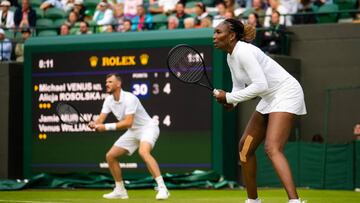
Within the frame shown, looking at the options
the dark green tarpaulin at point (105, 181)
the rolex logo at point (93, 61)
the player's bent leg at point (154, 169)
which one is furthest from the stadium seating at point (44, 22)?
the player's bent leg at point (154, 169)

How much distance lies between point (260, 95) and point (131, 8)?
510 inches

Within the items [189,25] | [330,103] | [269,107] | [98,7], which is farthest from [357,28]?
[269,107]

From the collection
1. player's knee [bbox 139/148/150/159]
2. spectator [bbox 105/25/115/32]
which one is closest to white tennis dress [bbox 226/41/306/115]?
player's knee [bbox 139/148/150/159]

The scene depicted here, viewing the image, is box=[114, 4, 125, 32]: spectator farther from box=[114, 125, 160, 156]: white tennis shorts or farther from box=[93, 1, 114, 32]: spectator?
box=[114, 125, 160, 156]: white tennis shorts

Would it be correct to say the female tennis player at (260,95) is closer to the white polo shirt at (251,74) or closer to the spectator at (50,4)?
the white polo shirt at (251,74)

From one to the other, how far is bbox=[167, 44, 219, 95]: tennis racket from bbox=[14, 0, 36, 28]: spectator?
41.6ft

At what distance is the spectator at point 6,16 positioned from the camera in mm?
23984

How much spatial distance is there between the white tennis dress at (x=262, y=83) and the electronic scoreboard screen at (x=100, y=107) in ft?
28.7

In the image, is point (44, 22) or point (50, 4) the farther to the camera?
point (50, 4)

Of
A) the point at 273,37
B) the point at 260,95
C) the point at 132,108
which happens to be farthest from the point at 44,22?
the point at 260,95

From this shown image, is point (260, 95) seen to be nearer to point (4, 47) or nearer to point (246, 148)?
point (246, 148)

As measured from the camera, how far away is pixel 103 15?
2303cm

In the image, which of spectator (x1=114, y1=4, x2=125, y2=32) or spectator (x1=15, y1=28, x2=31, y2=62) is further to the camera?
spectator (x1=15, y1=28, x2=31, y2=62)

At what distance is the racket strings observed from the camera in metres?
11.1
